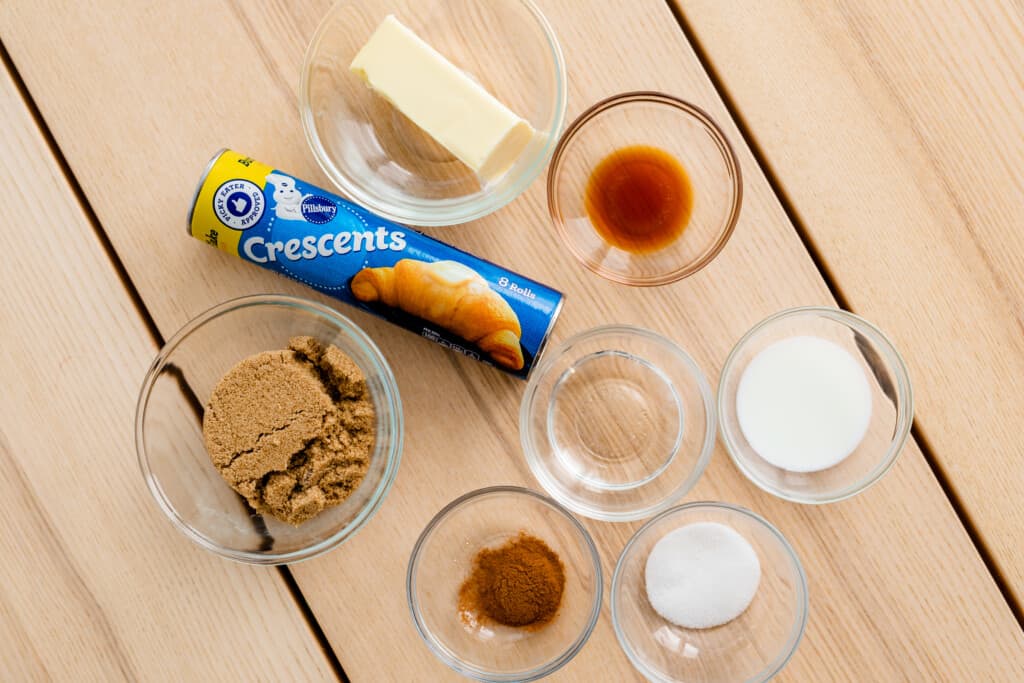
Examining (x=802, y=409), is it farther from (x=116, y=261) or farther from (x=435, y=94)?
(x=116, y=261)

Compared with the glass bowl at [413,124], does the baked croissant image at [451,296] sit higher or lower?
lower

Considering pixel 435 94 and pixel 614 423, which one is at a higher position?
pixel 435 94

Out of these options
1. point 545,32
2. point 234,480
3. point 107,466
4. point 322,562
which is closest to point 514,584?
point 322,562

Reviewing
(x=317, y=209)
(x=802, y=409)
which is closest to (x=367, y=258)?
(x=317, y=209)

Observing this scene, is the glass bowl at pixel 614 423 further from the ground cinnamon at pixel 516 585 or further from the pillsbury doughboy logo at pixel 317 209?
the pillsbury doughboy logo at pixel 317 209

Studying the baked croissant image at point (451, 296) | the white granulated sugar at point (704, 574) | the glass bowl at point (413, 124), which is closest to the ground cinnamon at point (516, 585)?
the white granulated sugar at point (704, 574)
